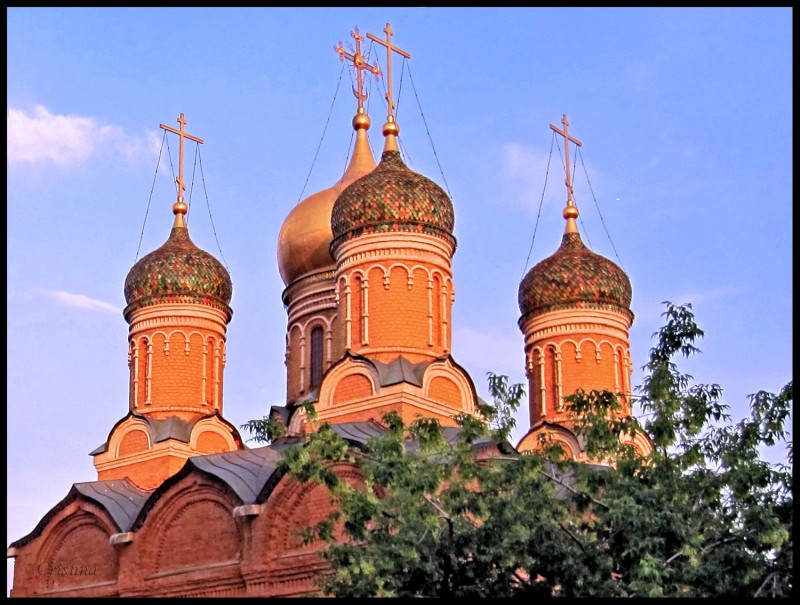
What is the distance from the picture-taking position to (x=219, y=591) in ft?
54.6

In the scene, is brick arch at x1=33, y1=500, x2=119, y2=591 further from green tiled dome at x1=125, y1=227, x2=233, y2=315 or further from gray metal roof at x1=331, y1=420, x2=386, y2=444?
green tiled dome at x1=125, y1=227, x2=233, y2=315

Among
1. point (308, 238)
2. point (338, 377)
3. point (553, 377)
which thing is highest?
point (308, 238)

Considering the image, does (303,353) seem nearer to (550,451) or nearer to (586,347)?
(586,347)

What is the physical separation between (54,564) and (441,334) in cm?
612

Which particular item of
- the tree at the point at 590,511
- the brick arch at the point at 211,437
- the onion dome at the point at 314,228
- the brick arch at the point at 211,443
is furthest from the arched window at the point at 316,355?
the tree at the point at 590,511

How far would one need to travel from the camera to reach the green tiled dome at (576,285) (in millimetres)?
21719

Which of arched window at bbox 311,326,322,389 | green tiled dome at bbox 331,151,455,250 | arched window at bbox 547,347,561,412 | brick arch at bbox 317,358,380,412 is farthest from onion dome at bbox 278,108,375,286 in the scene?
brick arch at bbox 317,358,380,412

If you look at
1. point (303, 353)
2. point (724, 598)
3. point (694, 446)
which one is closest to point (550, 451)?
point (694, 446)

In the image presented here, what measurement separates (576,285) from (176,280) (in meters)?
6.17

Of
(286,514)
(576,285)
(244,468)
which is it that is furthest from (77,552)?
(576,285)

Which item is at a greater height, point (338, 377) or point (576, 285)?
point (576, 285)

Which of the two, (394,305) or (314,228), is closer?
(394,305)

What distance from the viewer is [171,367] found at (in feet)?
68.9

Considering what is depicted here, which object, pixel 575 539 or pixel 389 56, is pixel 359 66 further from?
pixel 575 539
